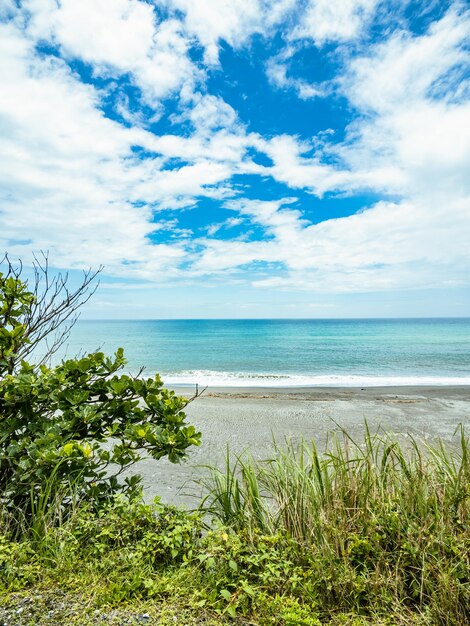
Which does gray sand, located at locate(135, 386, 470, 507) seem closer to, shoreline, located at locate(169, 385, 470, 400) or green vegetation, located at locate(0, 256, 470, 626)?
shoreline, located at locate(169, 385, 470, 400)

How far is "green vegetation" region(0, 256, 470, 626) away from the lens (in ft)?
7.23

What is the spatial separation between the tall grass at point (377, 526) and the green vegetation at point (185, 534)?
0.4 inches

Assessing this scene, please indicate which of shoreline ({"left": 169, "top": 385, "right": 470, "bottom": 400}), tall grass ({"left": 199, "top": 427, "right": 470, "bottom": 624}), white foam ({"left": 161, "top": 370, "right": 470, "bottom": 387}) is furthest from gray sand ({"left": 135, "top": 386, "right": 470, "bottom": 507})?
tall grass ({"left": 199, "top": 427, "right": 470, "bottom": 624})

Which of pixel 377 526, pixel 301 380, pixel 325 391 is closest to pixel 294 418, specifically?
pixel 325 391

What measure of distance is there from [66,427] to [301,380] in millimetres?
18276

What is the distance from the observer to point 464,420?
11.0 m

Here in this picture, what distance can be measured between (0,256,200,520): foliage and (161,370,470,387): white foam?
14.9 metres

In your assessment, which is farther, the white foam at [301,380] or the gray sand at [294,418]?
the white foam at [301,380]

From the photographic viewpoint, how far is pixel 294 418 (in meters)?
10.7

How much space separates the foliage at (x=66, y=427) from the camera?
2777 mm

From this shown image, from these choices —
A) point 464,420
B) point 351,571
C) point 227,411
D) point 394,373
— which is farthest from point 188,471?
point 394,373

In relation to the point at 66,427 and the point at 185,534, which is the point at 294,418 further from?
the point at 66,427

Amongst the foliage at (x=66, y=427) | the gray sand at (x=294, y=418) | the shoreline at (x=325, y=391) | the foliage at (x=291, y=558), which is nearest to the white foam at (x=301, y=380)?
the shoreline at (x=325, y=391)

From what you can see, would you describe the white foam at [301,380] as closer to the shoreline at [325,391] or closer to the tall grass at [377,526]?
the shoreline at [325,391]
